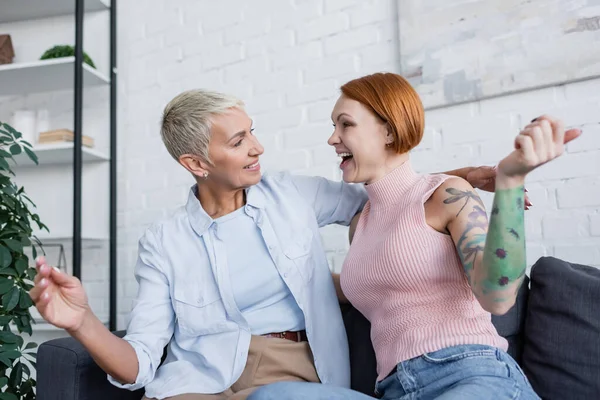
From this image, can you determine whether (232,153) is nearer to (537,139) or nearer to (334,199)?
(334,199)

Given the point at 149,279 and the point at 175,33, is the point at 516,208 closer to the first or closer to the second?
the point at 149,279

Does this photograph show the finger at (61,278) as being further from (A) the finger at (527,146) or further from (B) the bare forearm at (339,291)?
(A) the finger at (527,146)

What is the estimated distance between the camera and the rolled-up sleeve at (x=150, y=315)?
1378mm

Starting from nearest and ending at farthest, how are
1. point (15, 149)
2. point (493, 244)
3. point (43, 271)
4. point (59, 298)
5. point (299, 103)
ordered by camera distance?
point (493, 244) < point (43, 271) < point (59, 298) < point (15, 149) < point (299, 103)

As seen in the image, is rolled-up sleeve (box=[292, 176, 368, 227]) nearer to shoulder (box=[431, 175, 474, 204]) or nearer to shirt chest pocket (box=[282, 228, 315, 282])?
shirt chest pocket (box=[282, 228, 315, 282])

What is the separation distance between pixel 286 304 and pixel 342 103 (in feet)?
1.77

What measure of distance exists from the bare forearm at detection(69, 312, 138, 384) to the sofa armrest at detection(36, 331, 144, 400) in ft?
0.50

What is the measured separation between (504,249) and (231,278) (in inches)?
31.5

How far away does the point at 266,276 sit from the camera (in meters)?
1.48

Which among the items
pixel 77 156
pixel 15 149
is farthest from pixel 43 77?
pixel 15 149

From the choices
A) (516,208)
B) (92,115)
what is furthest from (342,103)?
(92,115)

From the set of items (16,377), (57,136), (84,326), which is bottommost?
(16,377)

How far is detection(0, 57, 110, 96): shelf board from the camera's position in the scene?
8.07 feet

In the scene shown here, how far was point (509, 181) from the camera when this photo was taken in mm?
840
